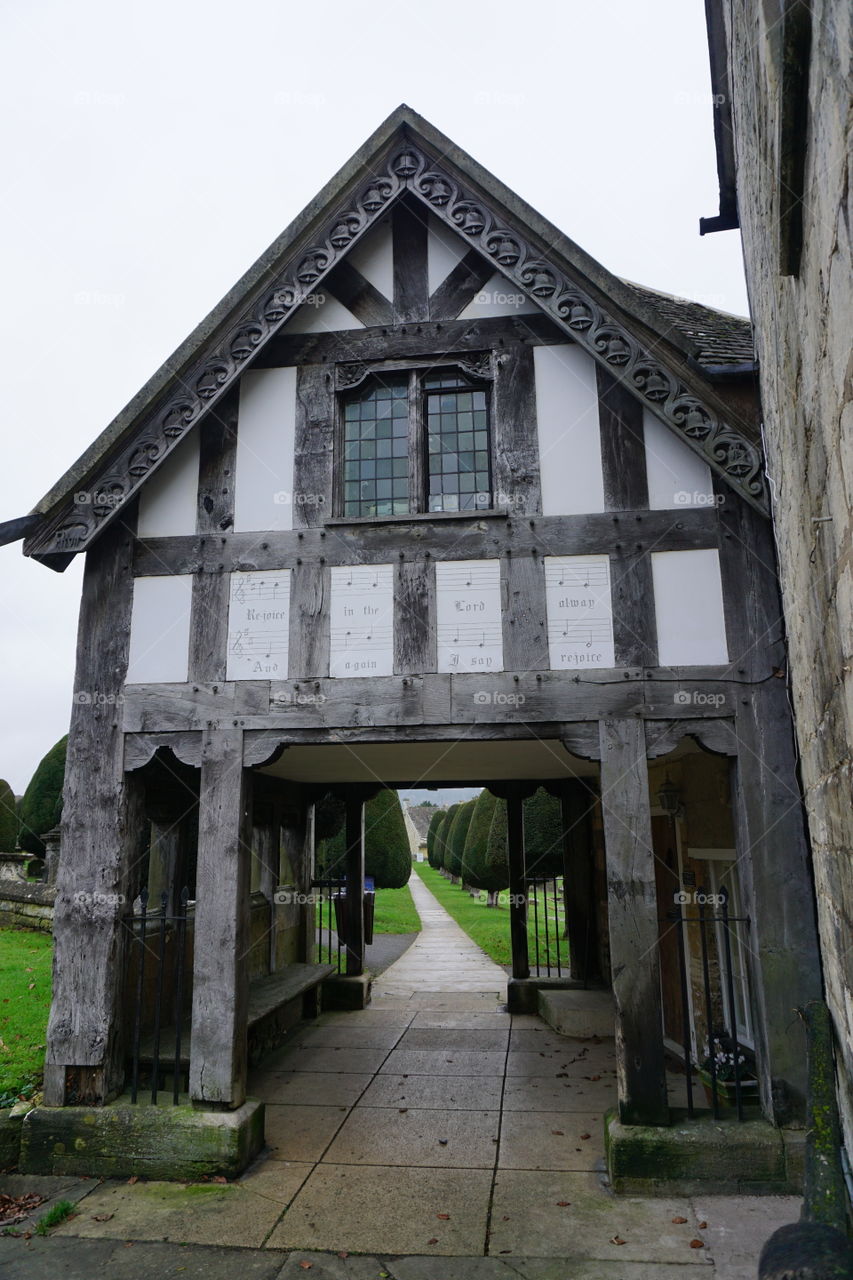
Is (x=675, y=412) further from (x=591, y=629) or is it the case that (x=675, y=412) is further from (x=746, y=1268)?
(x=746, y=1268)

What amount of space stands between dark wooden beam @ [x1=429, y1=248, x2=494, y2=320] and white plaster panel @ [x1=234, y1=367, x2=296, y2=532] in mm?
1297

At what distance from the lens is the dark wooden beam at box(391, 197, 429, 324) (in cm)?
717

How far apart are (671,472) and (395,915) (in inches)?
799

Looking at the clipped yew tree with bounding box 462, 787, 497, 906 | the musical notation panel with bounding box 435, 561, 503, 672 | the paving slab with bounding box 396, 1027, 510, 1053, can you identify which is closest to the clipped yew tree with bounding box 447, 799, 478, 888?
the clipped yew tree with bounding box 462, 787, 497, 906

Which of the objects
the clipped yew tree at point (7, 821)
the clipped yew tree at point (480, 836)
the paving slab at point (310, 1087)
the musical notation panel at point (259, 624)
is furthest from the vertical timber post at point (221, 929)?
the clipped yew tree at point (480, 836)

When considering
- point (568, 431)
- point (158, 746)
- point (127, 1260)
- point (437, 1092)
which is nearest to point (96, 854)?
point (158, 746)

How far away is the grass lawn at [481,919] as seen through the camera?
1708 cm

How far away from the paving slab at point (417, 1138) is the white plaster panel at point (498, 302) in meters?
6.32

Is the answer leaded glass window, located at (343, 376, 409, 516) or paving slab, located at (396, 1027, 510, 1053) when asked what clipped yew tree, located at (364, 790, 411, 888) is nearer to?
paving slab, located at (396, 1027, 510, 1053)

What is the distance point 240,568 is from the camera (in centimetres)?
676

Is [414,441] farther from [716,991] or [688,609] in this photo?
[716,991]

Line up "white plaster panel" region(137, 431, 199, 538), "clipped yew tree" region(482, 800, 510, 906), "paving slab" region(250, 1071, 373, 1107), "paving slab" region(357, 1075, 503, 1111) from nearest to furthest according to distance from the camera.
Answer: "white plaster panel" region(137, 431, 199, 538) < "paving slab" region(357, 1075, 503, 1111) < "paving slab" region(250, 1071, 373, 1107) < "clipped yew tree" region(482, 800, 510, 906)

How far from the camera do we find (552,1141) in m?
6.52

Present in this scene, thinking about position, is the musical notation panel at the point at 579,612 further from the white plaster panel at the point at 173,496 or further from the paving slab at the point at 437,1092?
the paving slab at the point at 437,1092
